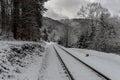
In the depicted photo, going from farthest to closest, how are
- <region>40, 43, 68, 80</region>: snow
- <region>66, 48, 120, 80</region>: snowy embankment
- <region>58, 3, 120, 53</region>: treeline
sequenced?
1. <region>58, 3, 120, 53</region>: treeline
2. <region>66, 48, 120, 80</region>: snowy embankment
3. <region>40, 43, 68, 80</region>: snow

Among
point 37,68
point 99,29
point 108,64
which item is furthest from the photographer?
point 99,29

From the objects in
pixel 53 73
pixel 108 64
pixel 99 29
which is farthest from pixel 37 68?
pixel 99 29

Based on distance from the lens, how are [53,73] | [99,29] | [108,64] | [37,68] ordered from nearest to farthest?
1. [53,73]
2. [37,68]
3. [108,64]
4. [99,29]

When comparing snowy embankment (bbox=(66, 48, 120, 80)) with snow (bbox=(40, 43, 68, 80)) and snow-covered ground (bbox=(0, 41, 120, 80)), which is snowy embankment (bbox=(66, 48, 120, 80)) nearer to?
snow-covered ground (bbox=(0, 41, 120, 80))

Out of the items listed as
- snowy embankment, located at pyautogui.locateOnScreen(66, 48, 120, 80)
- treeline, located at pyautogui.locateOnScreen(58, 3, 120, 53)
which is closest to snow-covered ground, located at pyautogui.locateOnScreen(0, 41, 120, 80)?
snowy embankment, located at pyautogui.locateOnScreen(66, 48, 120, 80)

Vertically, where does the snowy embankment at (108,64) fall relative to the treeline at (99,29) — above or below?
below

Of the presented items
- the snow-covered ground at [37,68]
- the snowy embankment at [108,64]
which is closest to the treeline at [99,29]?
the snowy embankment at [108,64]

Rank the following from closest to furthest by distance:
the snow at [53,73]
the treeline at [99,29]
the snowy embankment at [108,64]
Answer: the snow at [53,73], the snowy embankment at [108,64], the treeline at [99,29]

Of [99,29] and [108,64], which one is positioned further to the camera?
[99,29]

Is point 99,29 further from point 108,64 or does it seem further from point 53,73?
point 53,73

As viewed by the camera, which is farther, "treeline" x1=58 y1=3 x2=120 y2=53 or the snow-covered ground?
"treeline" x1=58 y1=3 x2=120 y2=53

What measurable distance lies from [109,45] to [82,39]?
8.95m

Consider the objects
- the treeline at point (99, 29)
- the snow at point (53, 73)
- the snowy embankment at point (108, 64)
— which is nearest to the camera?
the snow at point (53, 73)

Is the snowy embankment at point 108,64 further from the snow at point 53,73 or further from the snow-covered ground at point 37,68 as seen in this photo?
the snow at point 53,73
